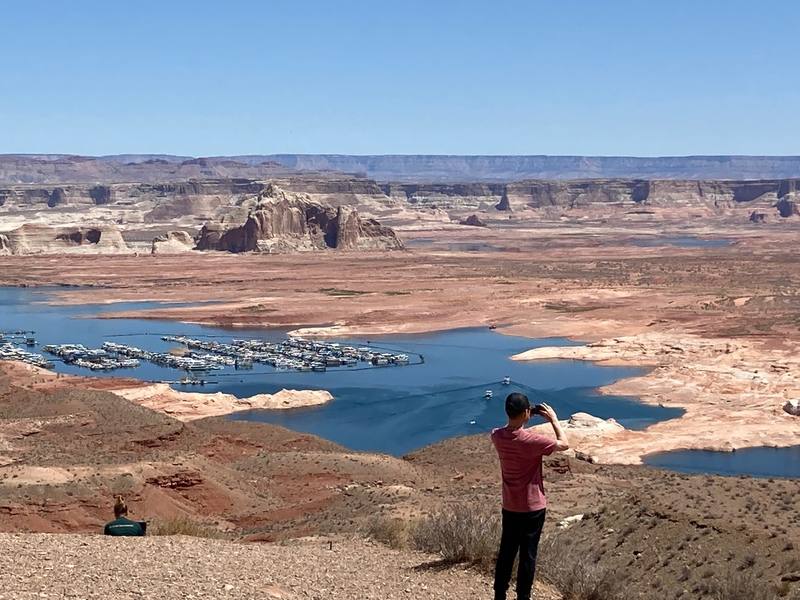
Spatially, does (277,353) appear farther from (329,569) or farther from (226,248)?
(226,248)

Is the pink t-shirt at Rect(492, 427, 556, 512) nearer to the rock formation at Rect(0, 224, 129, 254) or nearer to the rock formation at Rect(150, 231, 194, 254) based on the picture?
the rock formation at Rect(150, 231, 194, 254)

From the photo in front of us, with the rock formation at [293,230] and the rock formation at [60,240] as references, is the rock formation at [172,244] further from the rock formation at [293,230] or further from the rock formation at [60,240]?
the rock formation at [60,240]

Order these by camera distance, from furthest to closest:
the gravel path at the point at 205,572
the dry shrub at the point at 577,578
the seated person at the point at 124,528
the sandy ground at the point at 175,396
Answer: the sandy ground at the point at 175,396 → the seated person at the point at 124,528 → the dry shrub at the point at 577,578 → the gravel path at the point at 205,572

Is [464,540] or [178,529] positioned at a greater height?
[464,540]

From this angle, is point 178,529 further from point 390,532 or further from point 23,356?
point 23,356

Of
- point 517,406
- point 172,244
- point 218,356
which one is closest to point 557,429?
point 517,406

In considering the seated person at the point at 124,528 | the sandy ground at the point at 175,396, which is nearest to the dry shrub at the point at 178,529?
the seated person at the point at 124,528

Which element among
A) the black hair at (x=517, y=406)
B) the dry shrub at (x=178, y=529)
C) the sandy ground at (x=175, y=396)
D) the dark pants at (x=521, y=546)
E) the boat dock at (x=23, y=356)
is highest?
the black hair at (x=517, y=406)

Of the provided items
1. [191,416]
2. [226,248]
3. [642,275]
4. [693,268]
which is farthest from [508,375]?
[226,248]
